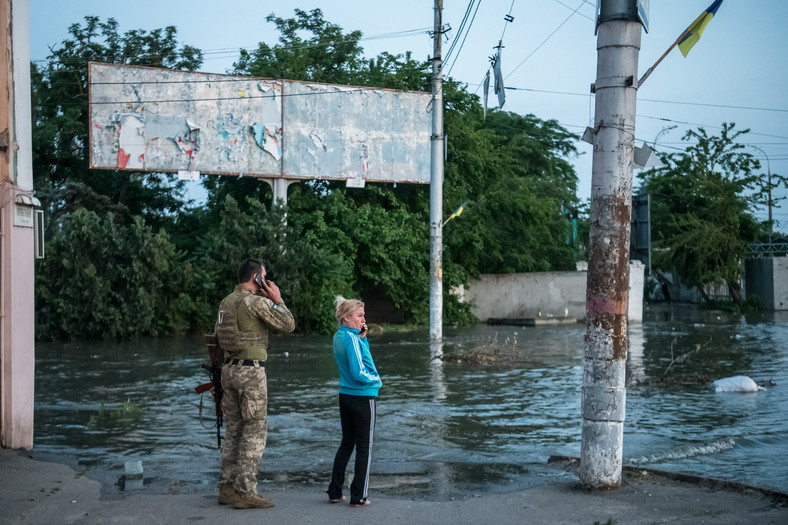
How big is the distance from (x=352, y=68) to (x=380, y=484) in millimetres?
29194

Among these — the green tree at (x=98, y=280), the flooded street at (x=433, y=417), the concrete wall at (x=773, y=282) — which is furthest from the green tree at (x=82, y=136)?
the concrete wall at (x=773, y=282)

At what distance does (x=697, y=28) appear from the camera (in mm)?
7598

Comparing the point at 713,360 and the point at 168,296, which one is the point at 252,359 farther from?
the point at 168,296

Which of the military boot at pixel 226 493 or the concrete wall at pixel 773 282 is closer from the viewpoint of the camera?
the military boot at pixel 226 493

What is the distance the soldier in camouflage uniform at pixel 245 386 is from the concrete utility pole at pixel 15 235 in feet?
9.57

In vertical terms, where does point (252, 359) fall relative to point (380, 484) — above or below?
above

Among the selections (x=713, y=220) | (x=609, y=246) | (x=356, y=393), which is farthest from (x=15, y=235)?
(x=713, y=220)

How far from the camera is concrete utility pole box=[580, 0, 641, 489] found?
7125 millimetres

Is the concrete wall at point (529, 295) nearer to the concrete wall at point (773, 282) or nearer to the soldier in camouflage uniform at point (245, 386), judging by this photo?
the concrete wall at point (773, 282)

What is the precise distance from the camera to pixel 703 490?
7.14 m

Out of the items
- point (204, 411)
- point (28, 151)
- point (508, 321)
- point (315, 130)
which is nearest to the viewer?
point (28, 151)

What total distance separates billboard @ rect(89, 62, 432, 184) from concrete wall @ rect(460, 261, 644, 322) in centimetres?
780

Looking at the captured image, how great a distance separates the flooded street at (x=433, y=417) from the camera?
8.62 meters

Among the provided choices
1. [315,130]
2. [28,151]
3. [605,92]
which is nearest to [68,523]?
[28,151]
